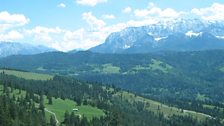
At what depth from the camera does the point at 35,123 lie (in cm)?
15288

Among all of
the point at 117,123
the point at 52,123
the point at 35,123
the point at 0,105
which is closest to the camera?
the point at 117,123

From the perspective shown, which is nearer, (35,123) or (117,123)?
(117,123)

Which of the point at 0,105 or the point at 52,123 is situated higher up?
the point at 0,105

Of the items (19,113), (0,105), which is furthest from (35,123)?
(0,105)

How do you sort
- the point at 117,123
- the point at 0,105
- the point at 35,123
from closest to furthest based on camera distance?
the point at 117,123, the point at 0,105, the point at 35,123

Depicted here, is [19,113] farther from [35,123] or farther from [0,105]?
[0,105]

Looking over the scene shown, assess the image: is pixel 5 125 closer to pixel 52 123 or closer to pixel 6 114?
pixel 6 114

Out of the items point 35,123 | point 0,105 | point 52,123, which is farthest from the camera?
point 52,123

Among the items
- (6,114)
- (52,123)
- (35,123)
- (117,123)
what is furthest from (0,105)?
(52,123)

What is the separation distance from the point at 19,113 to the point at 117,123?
47.1 m

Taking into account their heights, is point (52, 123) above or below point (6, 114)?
below

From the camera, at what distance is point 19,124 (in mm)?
138500

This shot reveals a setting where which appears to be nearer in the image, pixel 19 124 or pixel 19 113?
pixel 19 124

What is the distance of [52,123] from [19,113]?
35310 millimetres
